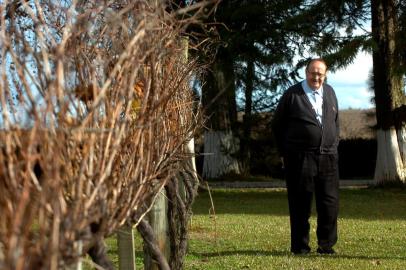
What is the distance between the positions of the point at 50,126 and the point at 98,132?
0.31 meters

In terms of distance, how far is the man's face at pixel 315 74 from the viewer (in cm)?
882

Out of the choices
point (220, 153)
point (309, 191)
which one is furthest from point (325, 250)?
point (220, 153)

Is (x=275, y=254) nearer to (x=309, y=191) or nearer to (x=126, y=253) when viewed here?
(x=309, y=191)

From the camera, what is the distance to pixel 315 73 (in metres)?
8.88

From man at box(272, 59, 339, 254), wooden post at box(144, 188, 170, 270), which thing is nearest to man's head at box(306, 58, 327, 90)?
man at box(272, 59, 339, 254)

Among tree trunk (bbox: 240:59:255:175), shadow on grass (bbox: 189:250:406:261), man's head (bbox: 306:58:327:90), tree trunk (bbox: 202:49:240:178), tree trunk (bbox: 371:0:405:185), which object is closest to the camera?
shadow on grass (bbox: 189:250:406:261)

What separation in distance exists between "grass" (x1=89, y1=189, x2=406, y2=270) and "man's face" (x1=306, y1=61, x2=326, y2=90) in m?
1.80

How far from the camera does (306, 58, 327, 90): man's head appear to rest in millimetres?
8828

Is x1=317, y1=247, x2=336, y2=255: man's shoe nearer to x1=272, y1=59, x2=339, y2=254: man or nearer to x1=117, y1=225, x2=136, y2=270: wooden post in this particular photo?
x1=272, y1=59, x2=339, y2=254: man

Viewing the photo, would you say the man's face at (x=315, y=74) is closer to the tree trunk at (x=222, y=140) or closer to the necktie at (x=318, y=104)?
the necktie at (x=318, y=104)

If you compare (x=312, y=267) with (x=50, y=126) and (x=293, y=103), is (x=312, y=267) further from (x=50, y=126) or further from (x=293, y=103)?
(x=50, y=126)

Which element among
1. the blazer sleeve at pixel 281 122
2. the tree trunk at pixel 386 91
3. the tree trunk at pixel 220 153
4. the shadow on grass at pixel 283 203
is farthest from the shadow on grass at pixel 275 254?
the tree trunk at pixel 220 153

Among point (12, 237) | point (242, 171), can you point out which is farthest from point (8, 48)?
point (242, 171)

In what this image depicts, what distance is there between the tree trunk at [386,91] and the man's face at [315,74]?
12298 mm
